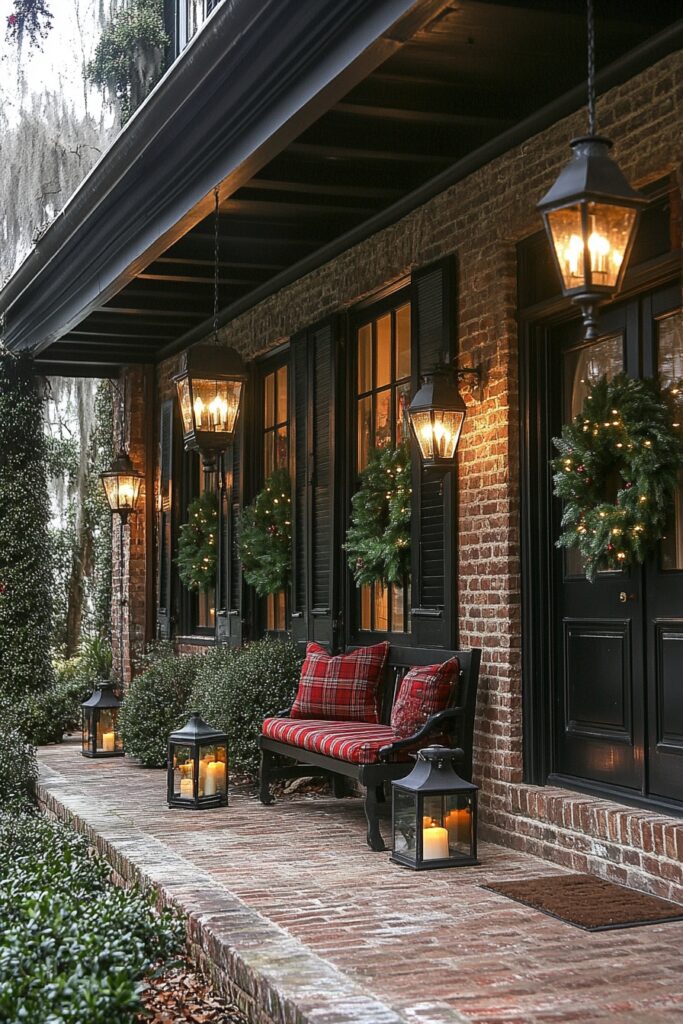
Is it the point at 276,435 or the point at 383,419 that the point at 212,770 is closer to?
the point at 383,419

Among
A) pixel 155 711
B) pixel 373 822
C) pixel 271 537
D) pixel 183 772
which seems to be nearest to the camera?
pixel 373 822

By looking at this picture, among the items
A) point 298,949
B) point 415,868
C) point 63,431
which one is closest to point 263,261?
point 415,868

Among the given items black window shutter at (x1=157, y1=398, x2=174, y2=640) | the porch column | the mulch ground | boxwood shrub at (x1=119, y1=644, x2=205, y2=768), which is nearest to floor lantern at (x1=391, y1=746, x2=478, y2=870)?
the mulch ground

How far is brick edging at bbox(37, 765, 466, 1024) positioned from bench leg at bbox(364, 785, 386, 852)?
0.95 meters

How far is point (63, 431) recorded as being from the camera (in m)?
19.5

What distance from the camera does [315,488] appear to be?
894cm

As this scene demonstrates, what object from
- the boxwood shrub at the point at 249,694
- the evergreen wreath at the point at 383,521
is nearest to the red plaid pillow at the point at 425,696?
the evergreen wreath at the point at 383,521

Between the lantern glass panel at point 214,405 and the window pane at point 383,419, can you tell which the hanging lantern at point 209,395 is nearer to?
the lantern glass panel at point 214,405

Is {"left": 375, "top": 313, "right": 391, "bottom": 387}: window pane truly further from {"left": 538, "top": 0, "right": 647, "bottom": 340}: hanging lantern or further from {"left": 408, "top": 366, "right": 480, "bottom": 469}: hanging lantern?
{"left": 538, "top": 0, "right": 647, "bottom": 340}: hanging lantern

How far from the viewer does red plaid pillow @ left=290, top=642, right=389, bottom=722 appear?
292 inches

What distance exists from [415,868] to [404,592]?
2346mm

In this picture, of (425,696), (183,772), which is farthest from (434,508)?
(183,772)

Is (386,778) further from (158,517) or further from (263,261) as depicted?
(158,517)

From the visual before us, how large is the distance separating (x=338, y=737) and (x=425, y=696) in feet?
1.75
